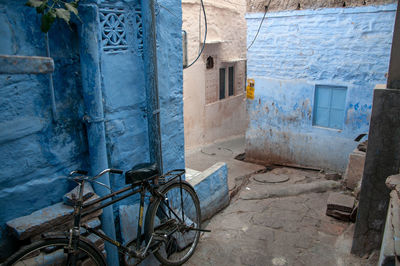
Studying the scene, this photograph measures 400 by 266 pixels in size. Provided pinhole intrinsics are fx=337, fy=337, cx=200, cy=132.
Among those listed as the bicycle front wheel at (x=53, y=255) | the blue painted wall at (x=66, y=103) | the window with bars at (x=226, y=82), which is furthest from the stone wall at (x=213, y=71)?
the bicycle front wheel at (x=53, y=255)

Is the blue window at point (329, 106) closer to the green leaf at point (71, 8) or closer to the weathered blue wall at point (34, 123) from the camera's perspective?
the weathered blue wall at point (34, 123)

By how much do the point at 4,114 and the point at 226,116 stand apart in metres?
11.1

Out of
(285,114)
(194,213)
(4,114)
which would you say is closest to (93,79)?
(4,114)

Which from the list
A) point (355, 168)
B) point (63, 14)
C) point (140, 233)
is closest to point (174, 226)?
point (140, 233)

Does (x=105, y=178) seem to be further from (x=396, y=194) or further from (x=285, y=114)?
(x=285, y=114)

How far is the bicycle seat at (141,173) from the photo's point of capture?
314 centimetres

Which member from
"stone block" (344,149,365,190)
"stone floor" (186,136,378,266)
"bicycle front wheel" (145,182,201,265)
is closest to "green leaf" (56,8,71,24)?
"bicycle front wheel" (145,182,201,265)

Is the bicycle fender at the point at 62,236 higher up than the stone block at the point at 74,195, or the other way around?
the stone block at the point at 74,195

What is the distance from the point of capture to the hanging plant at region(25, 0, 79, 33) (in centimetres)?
255

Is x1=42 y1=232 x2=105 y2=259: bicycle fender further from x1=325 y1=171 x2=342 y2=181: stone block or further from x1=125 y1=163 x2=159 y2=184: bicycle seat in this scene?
x1=325 y1=171 x2=342 y2=181: stone block

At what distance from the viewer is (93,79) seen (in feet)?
10.0

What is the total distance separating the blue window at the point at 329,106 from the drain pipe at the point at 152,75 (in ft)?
18.4

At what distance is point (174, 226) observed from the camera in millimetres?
3773

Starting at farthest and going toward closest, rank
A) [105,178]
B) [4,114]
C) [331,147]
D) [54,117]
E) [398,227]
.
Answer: [331,147] → [105,178] → [54,117] → [4,114] → [398,227]
